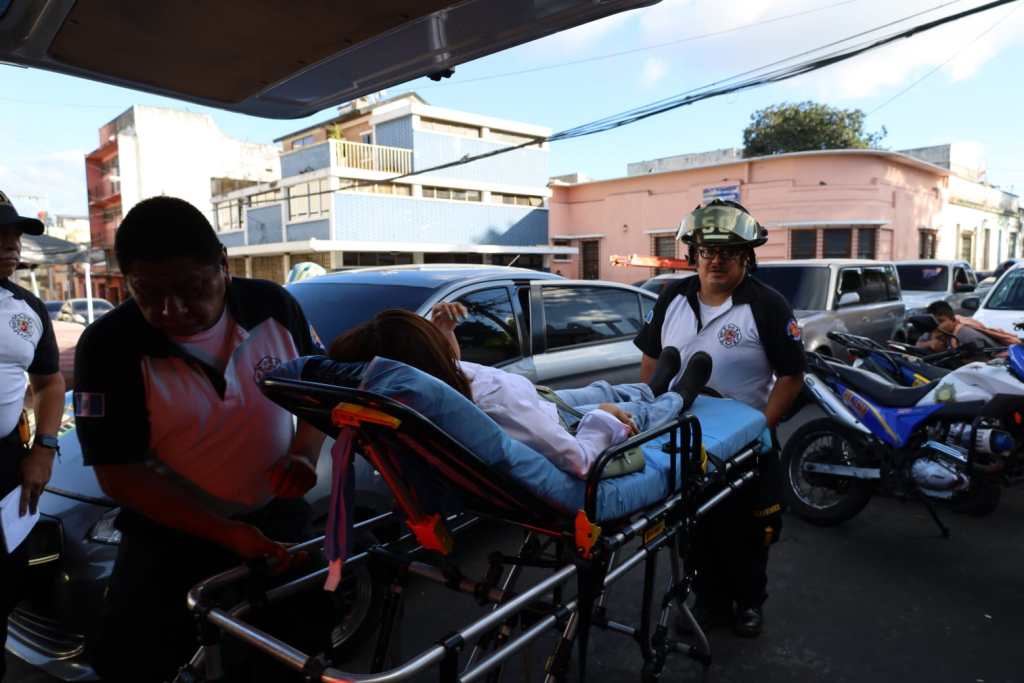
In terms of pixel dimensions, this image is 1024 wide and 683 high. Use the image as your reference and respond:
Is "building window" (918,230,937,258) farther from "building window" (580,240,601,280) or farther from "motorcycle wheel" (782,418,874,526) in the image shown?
"motorcycle wheel" (782,418,874,526)

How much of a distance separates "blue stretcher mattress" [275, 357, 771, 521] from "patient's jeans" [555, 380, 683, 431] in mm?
124

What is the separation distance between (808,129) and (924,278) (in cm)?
1868

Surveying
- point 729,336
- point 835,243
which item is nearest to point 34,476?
point 729,336

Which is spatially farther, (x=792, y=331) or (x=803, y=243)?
(x=803, y=243)

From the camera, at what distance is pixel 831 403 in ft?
13.6

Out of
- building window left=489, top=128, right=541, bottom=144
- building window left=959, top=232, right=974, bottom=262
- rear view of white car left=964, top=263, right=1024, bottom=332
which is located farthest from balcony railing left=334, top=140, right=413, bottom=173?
building window left=959, top=232, right=974, bottom=262

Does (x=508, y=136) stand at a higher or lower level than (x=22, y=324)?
higher

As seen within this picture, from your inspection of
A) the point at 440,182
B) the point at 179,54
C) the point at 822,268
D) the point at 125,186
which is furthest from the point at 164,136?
the point at 179,54

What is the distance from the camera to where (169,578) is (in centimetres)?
160

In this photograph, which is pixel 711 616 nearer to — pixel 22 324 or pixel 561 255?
pixel 22 324

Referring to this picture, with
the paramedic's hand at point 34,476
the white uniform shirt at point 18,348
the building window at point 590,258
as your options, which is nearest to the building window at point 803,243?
the building window at point 590,258

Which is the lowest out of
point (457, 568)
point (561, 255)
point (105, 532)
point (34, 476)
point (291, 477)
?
point (105, 532)

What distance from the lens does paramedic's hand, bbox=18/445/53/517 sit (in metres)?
2.08

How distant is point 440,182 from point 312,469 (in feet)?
82.8
